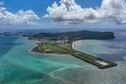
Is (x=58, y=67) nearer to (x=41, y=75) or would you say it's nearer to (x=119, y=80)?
(x=41, y=75)

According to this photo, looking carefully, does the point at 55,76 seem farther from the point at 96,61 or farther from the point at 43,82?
the point at 96,61

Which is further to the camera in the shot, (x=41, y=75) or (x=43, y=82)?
(x=41, y=75)

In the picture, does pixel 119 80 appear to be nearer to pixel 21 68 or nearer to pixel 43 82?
pixel 43 82

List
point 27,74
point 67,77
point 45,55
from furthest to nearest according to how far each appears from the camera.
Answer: point 45,55
point 27,74
point 67,77

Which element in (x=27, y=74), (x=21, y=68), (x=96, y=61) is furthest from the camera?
(x=96, y=61)

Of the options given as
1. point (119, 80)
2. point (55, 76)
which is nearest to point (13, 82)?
point (55, 76)

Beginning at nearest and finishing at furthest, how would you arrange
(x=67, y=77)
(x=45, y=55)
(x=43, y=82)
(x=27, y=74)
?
(x=43, y=82)
(x=67, y=77)
(x=27, y=74)
(x=45, y=55)

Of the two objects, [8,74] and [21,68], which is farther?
[21,68]

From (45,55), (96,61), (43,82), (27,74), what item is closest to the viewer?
(43,82)

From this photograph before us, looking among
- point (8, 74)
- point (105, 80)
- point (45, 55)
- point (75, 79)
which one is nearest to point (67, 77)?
point (75, 79)
